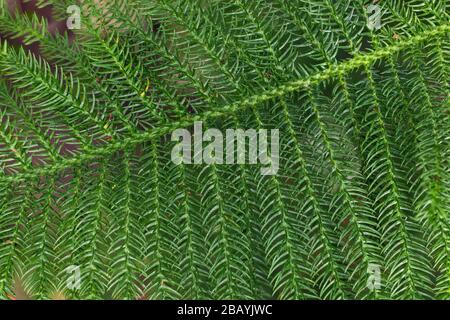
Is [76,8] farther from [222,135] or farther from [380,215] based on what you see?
[380,215]

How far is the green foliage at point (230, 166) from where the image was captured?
2.12 feet

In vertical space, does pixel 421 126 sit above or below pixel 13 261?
above

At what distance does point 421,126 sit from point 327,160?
13 centimetres

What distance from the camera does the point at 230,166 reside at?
0.68 m

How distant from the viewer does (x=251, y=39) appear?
28.0 inches

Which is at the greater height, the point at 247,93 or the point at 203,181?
the point at 247,93

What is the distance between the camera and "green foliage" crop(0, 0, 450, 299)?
65cm

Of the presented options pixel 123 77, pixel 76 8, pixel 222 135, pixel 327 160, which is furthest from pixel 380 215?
pixel 76 8
